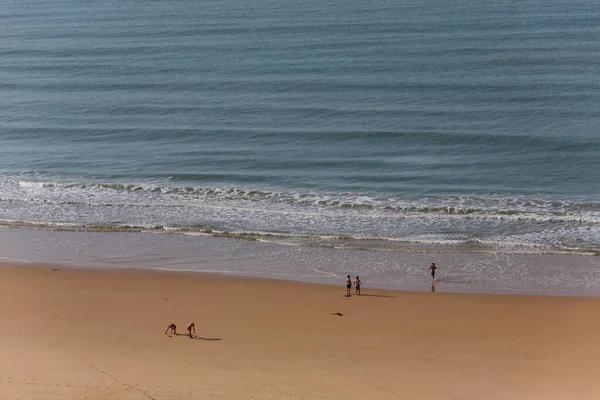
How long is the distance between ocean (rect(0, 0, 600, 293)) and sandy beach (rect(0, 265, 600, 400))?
255 centimetres

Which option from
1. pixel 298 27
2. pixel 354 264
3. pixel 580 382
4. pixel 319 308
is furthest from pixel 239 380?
pixel 298 27

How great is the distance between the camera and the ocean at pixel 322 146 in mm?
38906

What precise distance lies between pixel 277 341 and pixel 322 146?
2422cm

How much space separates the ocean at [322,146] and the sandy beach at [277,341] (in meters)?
2.55

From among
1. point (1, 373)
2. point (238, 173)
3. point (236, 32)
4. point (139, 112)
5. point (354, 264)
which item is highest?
point (236, 32)

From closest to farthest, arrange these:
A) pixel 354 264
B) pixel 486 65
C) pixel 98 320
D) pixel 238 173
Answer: pixel 98 320
pixel 354 264
pixel 238 173
pixel 486 65

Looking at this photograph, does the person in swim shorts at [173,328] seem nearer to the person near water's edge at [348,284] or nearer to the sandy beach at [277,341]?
the sandy beach at [277,341]

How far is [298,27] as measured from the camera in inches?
3206

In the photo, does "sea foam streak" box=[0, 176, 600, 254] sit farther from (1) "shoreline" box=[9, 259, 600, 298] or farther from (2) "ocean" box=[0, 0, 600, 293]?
(1) "shoreline" box=[9, 259, 600, 298]

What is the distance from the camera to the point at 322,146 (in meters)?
52.3

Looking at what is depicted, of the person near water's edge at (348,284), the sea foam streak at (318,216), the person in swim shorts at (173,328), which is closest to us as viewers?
the person in swim shorts at (173,328)

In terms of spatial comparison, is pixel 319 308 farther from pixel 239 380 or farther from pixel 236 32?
pixel 236 32

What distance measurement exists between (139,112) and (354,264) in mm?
28538

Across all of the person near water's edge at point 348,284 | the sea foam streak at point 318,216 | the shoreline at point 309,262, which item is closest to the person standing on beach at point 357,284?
the person near water's edge at point 348,284
